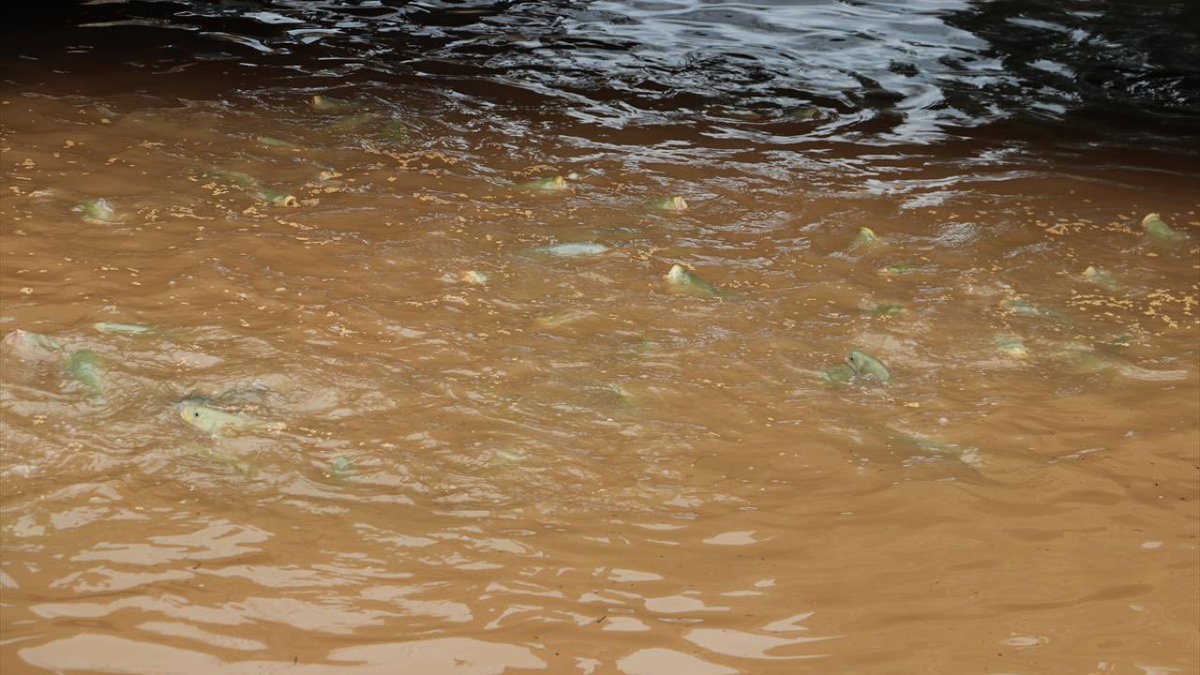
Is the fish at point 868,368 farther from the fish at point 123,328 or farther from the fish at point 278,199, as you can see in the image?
the fish at point 278,199

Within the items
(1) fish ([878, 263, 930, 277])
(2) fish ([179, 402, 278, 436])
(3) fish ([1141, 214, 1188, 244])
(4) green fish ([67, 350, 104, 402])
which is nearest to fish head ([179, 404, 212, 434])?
(2) fish ([179, 402, 278, 436])

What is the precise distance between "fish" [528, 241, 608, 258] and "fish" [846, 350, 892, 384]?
3.33ft

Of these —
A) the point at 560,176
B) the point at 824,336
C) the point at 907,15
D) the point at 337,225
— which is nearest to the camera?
the point at 824,336

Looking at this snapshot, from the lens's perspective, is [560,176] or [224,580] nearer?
[224,580]

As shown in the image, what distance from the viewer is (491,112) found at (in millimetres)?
5582

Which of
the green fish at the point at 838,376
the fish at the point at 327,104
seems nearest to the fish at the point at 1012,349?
the green fish at the point at 838,376

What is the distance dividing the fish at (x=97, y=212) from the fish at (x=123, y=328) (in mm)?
821

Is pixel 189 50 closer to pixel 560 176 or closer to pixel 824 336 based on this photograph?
pixel 560 176

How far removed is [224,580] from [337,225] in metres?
1.96

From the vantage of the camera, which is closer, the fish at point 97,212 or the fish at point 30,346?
the fish at point 30,346

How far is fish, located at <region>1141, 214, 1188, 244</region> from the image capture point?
4.62 metres

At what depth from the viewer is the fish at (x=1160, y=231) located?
462cm

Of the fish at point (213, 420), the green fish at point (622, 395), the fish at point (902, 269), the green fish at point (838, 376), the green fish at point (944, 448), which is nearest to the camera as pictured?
the fish at point (213, 420)

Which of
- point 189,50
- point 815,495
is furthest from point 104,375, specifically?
point 189,50
